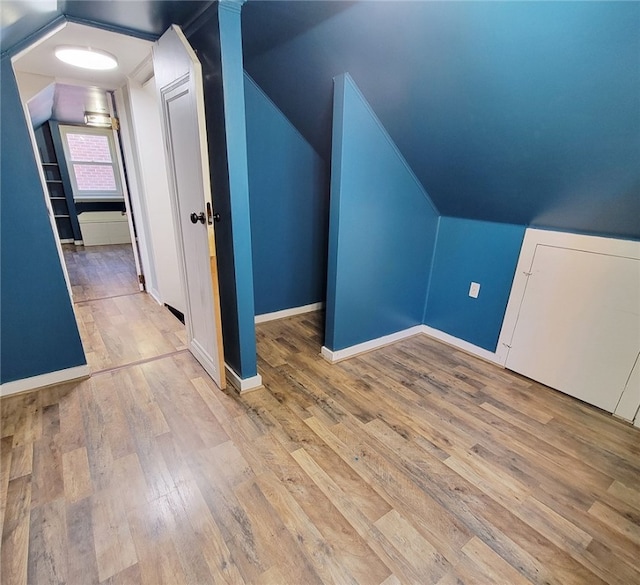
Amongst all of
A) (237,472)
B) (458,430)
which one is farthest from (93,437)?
(458,430)

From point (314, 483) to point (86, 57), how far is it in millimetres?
2898

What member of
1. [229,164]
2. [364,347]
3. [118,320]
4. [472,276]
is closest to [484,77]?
[229,164]

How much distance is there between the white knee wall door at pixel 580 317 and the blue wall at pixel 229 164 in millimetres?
1829

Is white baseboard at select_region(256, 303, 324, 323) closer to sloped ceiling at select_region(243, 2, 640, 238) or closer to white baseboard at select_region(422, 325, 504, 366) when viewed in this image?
white baseboard at select_region(422, 325, 504, 366)

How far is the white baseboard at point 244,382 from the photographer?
2051mm

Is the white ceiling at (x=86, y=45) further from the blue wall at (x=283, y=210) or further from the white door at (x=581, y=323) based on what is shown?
the white door at (x=581, y=323)

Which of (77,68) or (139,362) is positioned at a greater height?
(77,68)

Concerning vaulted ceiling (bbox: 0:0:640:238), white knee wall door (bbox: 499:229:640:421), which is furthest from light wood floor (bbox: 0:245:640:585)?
vaulted ceiling (bbox: 0:0:640:238)

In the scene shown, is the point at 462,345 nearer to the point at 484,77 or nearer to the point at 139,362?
the point at 484,77

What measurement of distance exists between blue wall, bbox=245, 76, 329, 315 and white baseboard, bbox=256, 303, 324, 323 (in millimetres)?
43

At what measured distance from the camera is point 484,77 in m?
1.49

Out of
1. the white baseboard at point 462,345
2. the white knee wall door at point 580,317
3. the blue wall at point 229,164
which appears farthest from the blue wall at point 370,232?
the white knee wall door at point 580,317

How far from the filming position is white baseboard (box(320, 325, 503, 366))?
246 cm

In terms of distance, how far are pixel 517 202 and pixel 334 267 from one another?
1218 mm
